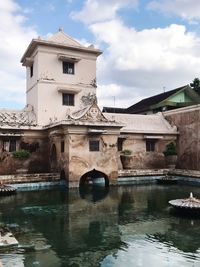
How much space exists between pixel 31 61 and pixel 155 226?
13721 millimetres

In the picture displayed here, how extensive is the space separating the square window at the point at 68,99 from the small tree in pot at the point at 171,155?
620 cm

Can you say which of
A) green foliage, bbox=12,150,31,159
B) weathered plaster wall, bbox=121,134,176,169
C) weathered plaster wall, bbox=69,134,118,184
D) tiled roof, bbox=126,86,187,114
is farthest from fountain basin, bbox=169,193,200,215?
tiled roof, bbox=126,86,187,114

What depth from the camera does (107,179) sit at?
16078 mm

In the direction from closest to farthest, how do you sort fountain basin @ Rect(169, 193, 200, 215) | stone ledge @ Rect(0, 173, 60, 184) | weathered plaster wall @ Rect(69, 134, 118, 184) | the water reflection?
fountain basin @ Rect(169, 193, 200, 215) < the water reflection < stone ledge @ Rect(0, 173, 60, 184) < weathered plaster wall @ Rect(69, 134, 118, 184)

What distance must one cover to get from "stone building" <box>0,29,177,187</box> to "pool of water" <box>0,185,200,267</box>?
2.92 metres

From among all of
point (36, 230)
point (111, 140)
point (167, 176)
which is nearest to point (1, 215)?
point (36, 230)

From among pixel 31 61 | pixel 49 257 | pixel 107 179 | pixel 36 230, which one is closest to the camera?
pixel 49 257

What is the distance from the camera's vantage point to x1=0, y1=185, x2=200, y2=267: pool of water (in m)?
6.08

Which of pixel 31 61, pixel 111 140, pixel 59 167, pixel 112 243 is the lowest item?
pixel 112 243

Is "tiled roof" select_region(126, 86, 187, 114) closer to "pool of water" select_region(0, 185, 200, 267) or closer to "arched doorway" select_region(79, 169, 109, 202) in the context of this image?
"arched doorway" select_region(79, 169, 109, 202)

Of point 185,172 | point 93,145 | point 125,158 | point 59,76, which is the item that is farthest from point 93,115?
point 185,172

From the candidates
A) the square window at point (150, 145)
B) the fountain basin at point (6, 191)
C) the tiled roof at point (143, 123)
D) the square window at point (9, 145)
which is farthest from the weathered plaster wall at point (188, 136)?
the fountain basin at point (6, 191)

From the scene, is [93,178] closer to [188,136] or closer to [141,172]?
[141,172]

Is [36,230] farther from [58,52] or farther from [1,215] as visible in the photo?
[58,52]
